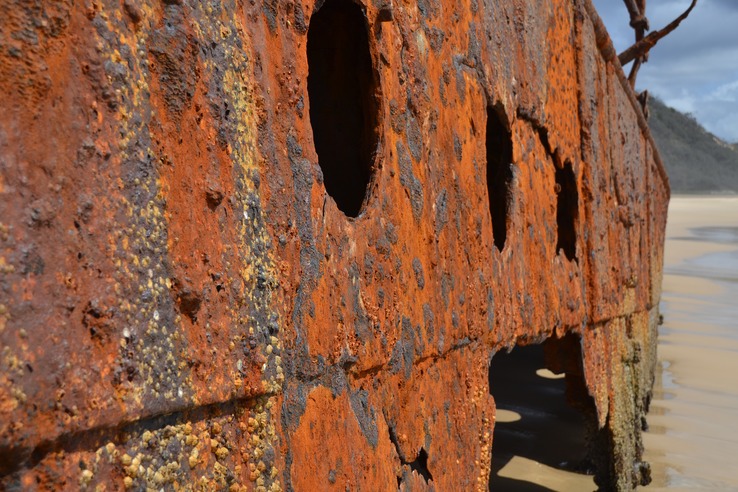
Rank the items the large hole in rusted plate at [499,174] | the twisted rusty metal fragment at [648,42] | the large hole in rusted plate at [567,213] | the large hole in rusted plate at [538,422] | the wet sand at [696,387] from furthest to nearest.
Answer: the wet sand at [696,387]
the twisted rusty metal fragment at [648,42]
the large hole in rusted plate at [538,422]
the large hole in rusted plate at [567,213]
the large hole in rusted plate at [499,174]

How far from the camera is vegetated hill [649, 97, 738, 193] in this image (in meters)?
65.2

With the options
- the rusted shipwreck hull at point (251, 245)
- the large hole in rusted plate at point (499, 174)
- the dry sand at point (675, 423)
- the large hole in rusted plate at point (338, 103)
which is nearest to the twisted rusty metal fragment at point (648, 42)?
the dry sand at point (675, 423)

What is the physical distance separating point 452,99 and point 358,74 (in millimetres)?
437

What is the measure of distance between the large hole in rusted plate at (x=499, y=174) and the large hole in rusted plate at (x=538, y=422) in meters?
1.21

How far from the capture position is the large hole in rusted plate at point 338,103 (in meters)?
2.20

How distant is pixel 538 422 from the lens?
25.2ft

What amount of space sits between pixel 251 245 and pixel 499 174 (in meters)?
1.99

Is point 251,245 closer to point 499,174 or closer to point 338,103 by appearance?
point 338,103

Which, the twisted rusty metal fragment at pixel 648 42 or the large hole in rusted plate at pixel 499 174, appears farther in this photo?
the twisted rusty metal fragment at pixel 648 42

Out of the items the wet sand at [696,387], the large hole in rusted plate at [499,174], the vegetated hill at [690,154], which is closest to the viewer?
the large hole in rusted plate at [499,174]

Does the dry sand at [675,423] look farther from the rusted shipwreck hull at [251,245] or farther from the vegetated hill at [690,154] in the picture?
the vegetated hill at [690,154]

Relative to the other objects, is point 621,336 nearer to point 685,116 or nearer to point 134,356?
point 134,356

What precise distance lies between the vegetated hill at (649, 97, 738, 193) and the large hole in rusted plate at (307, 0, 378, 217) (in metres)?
64.8

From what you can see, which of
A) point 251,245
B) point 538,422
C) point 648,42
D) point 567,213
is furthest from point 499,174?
point 538,422
